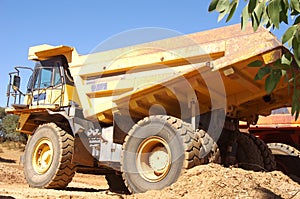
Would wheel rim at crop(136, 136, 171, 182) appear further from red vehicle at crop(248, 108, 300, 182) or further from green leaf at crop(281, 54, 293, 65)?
green leaf at crop(281, 54, 293, 65)

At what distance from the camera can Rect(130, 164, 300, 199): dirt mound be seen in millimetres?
4957

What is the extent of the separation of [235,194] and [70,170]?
13.2 ft

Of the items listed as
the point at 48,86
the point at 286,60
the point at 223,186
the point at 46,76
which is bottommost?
the point at 223,186

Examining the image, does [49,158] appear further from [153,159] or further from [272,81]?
[272,81]

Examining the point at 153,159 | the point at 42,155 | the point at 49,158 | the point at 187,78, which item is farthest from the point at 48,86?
the point at 187,78

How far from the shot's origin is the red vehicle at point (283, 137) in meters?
8.24

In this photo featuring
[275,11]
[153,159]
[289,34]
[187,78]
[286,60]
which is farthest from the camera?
[153,159]

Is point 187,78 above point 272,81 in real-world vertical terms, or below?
above

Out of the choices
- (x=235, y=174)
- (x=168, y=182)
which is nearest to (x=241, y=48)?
(x=235, y=174)

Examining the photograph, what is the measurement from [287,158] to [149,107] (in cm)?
328

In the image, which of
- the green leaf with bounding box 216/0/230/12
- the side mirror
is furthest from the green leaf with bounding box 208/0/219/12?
the side mirror

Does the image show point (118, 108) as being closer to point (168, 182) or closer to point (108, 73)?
point (108, 73)

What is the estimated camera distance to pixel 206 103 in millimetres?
6746

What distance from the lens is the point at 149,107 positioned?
7047 mm
